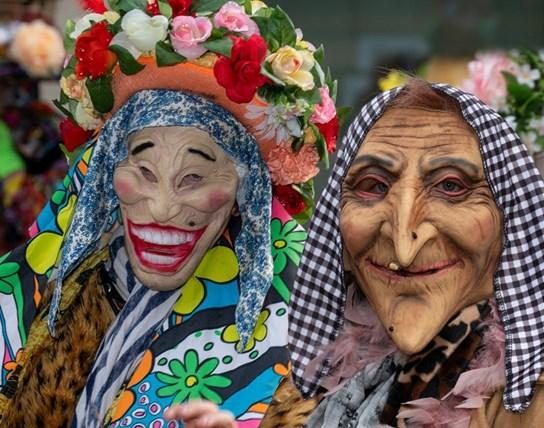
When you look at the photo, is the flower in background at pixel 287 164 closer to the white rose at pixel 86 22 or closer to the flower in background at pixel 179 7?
the flower in background at pixel 179 7

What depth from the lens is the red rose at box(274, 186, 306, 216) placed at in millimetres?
4059

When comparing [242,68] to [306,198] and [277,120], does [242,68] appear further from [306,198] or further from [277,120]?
[306,198]

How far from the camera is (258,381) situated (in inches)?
143

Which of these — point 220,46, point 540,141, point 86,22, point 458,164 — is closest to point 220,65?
point 220,46

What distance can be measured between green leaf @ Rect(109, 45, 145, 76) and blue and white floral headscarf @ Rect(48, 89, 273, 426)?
0.27 ft

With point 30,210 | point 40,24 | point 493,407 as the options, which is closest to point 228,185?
point 493,407

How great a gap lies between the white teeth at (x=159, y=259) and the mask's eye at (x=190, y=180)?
0.67 feet

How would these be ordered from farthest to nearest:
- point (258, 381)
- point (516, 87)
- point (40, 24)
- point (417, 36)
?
point (417, 36) → point (40, 24) → point (516, 87) → point (258, 381)

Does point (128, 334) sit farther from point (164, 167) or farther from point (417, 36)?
point (417, 36)

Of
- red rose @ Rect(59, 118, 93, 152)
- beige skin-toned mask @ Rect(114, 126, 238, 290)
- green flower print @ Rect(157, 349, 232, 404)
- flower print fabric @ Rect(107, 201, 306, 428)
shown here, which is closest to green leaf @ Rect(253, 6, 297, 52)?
beige skin-toned mask @ Rect(114, 126, 238, 290)

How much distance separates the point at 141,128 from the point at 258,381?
776 mm

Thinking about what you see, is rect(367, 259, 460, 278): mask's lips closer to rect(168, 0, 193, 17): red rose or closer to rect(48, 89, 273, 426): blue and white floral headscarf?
rect(48, 89, 273, 426): blue and white floral headscarf

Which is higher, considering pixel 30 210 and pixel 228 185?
pixel 30 210

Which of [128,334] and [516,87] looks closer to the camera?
[128,334]
